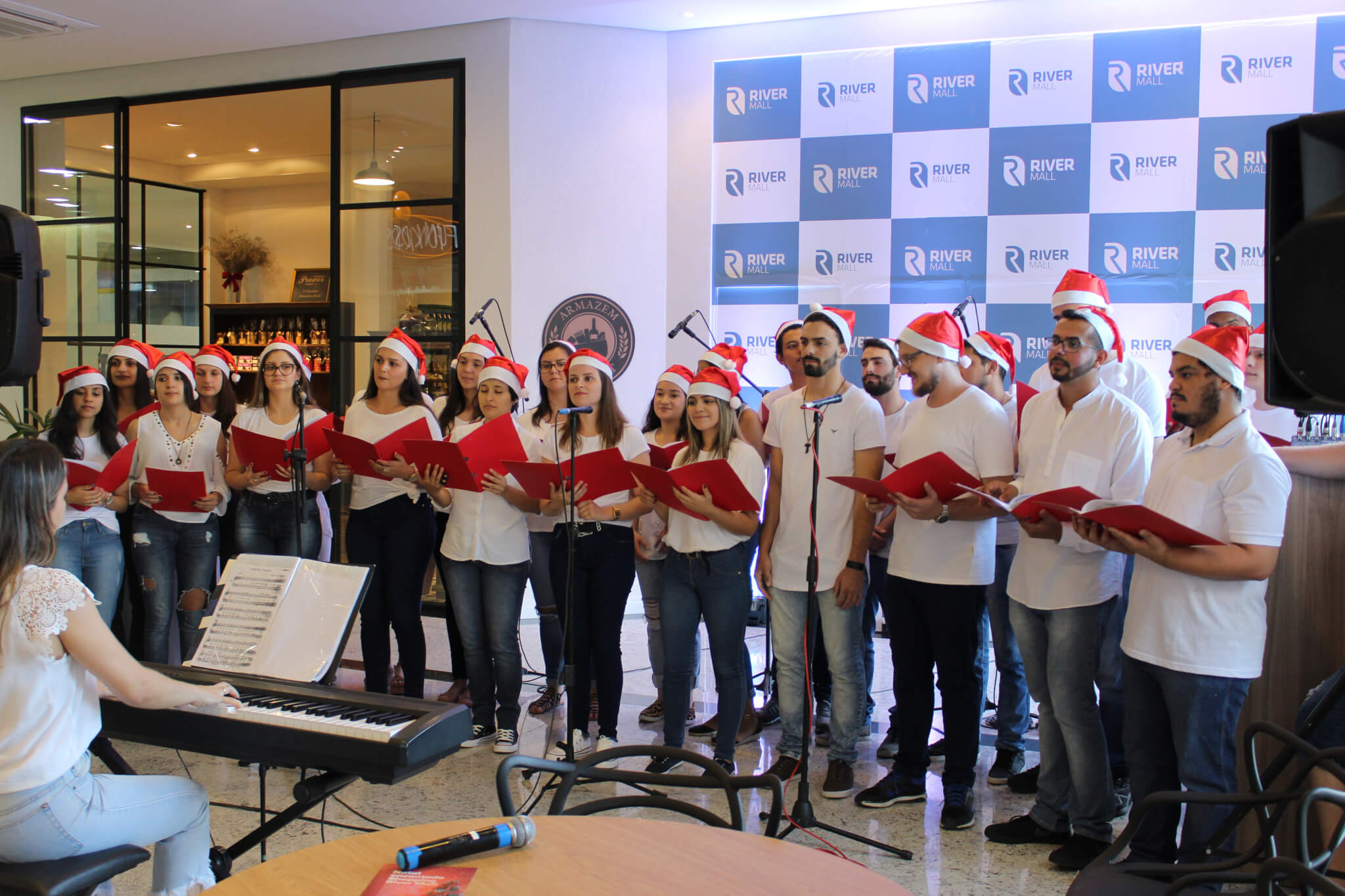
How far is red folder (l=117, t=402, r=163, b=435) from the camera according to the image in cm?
439

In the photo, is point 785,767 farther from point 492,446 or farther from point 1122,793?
point 492,446

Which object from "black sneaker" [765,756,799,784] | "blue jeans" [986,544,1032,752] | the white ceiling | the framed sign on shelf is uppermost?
the white ceiling

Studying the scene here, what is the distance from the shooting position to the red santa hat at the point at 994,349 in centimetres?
413

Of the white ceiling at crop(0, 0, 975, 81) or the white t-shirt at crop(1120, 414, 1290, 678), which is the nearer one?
the white t-shirt at crop(1120, 414, 1290, 678)

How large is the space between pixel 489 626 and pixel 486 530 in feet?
1.31

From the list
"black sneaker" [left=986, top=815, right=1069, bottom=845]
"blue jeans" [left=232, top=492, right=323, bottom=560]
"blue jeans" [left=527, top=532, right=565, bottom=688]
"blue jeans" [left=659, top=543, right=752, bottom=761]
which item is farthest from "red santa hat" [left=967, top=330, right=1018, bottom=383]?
"blue jeans" [left=232, top=492, right=323, bottom=560]

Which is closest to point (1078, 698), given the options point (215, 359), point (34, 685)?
point (34, 685)

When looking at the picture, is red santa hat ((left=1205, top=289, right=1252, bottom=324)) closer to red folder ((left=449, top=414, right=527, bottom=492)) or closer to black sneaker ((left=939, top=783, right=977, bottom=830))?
black sneaker ((left=939, top=783, right=977, bottom=830))

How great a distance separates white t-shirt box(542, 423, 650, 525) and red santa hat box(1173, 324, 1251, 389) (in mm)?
1972

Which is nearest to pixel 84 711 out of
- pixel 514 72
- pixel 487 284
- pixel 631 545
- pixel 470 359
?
pixel 631 545

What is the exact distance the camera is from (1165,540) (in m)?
2.46

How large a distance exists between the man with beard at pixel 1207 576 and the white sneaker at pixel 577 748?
199cm

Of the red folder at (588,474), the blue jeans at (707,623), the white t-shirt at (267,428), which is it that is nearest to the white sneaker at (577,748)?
the blue jeans at (707,623)

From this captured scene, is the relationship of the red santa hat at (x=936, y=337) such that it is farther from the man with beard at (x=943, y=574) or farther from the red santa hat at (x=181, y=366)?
the red santa hat at (x=181, y=366)
